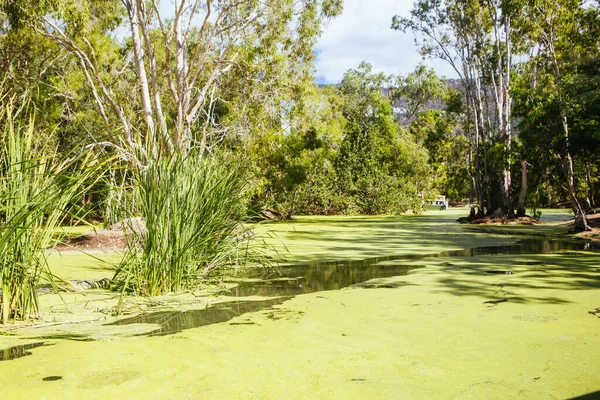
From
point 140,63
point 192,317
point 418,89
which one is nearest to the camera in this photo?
point 192,317

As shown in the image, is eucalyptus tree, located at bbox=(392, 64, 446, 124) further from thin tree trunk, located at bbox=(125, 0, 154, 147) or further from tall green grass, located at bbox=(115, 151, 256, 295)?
tall green grass, located at bbox=(115, 151, 256, 295)

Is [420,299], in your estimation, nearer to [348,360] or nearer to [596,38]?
[348,360]

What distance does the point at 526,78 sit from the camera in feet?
56.6

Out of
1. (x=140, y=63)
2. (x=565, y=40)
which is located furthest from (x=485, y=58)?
(x=140, y=63)

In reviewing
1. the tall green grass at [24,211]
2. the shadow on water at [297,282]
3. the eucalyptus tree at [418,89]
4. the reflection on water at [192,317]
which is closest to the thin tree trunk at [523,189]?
the shadow on water at [297,282]

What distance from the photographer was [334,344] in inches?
95.8

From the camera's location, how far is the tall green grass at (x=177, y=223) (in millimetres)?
3604

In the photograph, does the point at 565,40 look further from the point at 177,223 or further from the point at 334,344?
the point at 334,344

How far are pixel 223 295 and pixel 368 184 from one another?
17782 mm

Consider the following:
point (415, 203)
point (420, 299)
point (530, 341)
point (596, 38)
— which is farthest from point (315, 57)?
point (530, 341)

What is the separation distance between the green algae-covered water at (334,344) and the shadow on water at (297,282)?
2 cm

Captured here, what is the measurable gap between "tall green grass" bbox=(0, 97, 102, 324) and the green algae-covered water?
0.25m

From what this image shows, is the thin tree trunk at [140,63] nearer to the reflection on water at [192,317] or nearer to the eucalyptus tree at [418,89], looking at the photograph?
the reflection on water at [192,317]

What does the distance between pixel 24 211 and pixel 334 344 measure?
158cm
